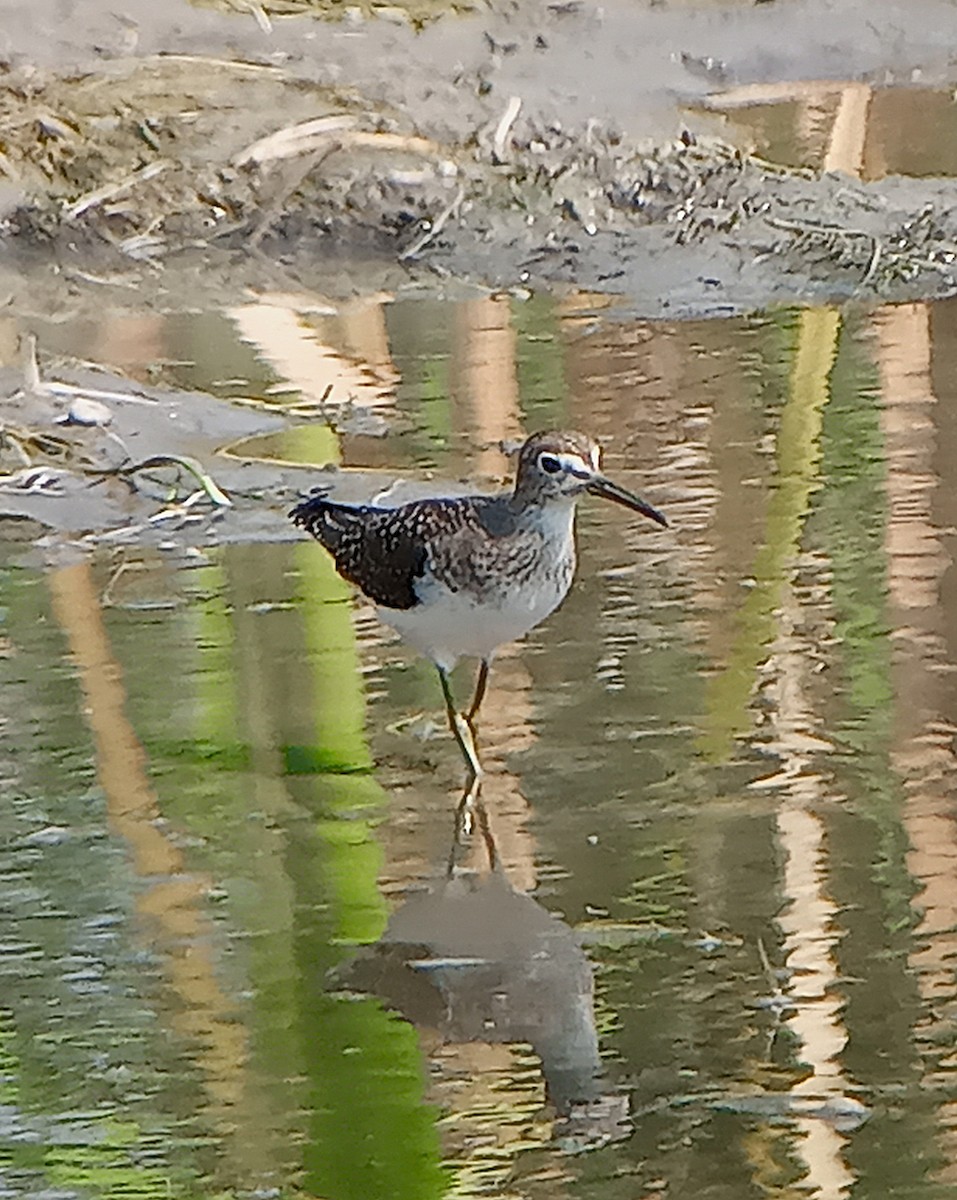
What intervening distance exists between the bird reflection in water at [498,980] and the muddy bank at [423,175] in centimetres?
482

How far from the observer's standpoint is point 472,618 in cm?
580

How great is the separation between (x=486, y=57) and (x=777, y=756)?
26.1 ft

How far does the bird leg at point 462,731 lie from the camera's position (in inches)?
224

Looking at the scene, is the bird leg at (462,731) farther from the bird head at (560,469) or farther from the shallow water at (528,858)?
the bird head at (560,469)

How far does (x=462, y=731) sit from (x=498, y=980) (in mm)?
1097

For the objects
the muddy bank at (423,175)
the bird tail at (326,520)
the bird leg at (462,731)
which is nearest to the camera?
the bird leg at (462,731)

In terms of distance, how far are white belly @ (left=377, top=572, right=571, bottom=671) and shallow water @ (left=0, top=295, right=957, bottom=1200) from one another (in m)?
0.19

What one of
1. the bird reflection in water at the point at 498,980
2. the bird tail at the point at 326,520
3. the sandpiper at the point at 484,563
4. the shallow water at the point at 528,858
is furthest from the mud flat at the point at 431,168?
the bird reflection in water at the point at 498,980

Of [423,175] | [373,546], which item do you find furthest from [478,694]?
[423,175]

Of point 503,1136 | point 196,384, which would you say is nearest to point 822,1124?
point 503,1136

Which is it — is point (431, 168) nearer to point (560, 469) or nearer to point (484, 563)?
point (560, 469)

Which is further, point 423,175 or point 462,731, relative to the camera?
point 423,175

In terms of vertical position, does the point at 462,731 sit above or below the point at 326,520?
below

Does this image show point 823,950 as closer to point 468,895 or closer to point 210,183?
point 468,895
